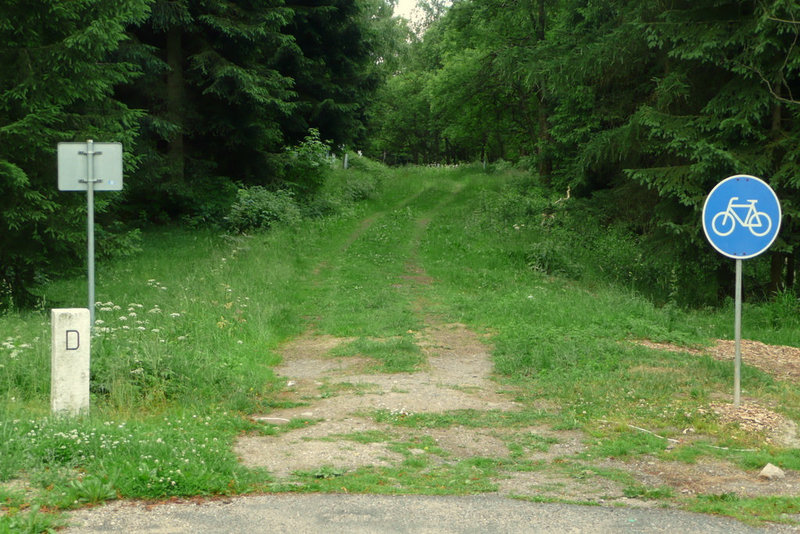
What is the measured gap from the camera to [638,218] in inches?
693

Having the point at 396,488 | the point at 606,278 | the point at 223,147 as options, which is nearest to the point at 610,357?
the point at 396,488

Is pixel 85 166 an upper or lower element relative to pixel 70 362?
upper

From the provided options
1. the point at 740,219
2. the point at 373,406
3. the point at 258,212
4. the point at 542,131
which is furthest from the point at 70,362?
the point at 542,131

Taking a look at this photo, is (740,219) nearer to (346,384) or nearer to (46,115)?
(346,384)

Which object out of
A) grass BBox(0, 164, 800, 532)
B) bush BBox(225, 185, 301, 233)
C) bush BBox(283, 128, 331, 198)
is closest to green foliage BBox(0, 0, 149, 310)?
grass BBox(0, 164, 800, 532)

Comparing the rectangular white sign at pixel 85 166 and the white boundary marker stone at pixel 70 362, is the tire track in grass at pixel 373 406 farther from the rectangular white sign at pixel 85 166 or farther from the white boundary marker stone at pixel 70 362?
the rectangular white sign at pixel 85 166

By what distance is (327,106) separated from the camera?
1193 inches

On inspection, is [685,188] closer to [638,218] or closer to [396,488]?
[638,218]

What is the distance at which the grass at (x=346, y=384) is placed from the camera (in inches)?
212

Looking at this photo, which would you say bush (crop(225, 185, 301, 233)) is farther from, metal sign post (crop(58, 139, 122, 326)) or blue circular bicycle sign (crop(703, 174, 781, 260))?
blue circular bicycle sign (crop(703, 174, 781, 260))

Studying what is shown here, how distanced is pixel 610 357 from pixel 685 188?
6.14 m

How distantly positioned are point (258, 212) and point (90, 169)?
15646 mm

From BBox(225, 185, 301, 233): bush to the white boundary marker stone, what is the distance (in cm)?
1710

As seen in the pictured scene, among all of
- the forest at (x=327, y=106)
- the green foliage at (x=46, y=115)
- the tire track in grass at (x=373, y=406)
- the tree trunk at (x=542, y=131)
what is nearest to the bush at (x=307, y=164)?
the forest at (x=327, y=106)
